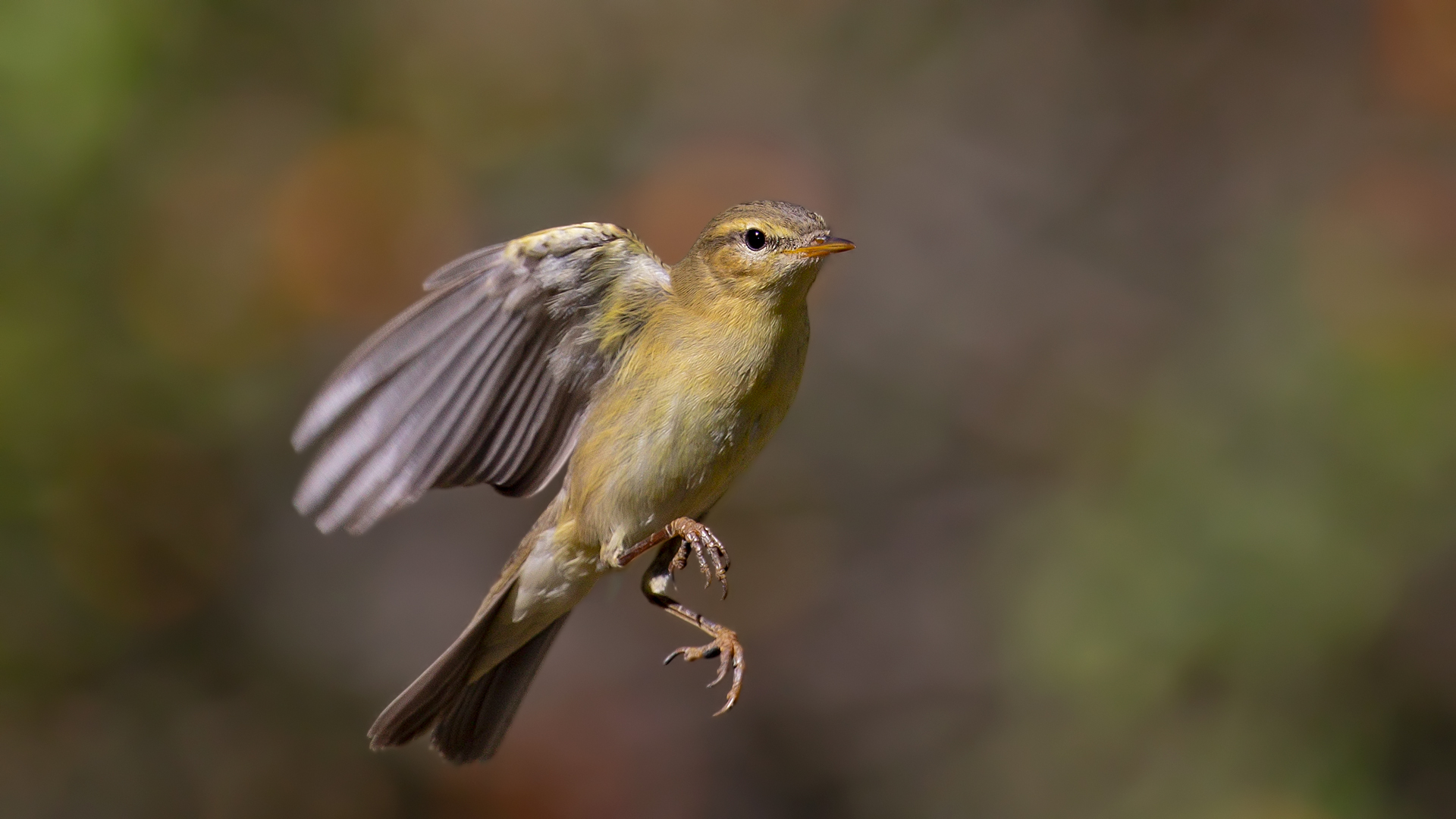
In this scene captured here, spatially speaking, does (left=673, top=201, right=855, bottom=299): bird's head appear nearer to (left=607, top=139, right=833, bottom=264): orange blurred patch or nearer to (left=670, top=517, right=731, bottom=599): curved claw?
(left=670, top=517, right=731, bottom=599): curved claw

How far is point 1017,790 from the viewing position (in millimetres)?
5590

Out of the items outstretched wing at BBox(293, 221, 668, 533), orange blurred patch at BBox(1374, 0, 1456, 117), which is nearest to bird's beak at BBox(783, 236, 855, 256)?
outstretched wing at BBox(293, 221, 668, 533)

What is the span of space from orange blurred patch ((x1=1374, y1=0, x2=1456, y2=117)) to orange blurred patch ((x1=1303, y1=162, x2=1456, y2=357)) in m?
0.34

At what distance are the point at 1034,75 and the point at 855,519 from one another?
2843 millimetres

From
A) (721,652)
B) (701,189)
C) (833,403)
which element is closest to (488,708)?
(721,652)

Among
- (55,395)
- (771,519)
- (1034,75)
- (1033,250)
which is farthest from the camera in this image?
(1034,75)

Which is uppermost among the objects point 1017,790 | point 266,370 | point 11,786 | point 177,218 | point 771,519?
point 177,218

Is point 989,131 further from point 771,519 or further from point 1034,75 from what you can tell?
point 771,519

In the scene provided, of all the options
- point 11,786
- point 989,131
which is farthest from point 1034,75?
point 11,786

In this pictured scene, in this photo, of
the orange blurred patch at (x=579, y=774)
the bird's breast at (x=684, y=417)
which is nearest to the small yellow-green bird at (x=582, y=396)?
the bird's breast at (x=684, y=417)

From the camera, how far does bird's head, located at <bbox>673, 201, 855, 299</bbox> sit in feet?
10.4

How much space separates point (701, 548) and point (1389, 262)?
4.18m

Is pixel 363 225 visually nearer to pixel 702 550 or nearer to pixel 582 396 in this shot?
pixel 582 396

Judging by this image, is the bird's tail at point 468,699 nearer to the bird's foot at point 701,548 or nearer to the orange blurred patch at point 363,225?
the bird's foot at point 701,548
